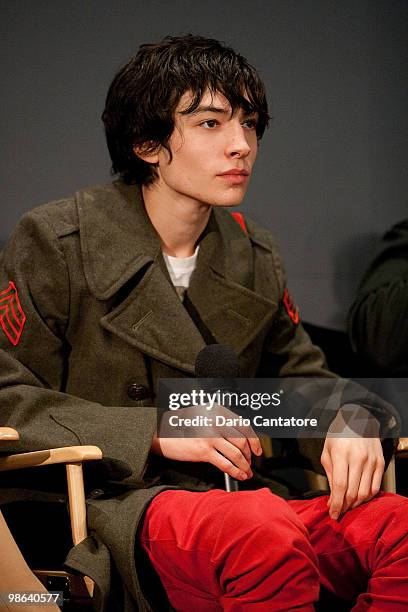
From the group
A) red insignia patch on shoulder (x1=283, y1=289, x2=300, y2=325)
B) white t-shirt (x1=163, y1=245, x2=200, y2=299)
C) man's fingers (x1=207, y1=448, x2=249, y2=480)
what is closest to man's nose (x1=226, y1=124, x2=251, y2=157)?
white t-shirt (x1=163, y1=245, x2=200, y2=299)

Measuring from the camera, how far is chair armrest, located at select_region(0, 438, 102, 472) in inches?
58.2

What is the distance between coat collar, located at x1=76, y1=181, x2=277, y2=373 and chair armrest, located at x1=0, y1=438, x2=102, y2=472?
0.34m

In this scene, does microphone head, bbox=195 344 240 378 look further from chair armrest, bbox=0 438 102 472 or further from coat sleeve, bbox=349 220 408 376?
coat sleeve, bbox=349 220 408 376

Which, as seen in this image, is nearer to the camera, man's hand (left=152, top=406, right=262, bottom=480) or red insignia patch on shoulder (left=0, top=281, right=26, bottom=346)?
man's hand (left=152, top=406, right=262, bottom=480)

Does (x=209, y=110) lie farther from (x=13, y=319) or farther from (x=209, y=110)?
(x=13, y=319)

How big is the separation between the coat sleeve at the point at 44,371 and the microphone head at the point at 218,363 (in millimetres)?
137

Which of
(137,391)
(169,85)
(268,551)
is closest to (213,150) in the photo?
(169,85)

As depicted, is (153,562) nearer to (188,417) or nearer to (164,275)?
(188,417)

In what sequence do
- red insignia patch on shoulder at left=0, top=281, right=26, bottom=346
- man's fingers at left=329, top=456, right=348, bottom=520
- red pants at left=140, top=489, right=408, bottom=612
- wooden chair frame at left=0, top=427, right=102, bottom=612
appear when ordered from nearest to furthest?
1. red pants at left=140, top=489, right=408, bottom=612
2. wooden chair frame at left=0, top=427, right=102, bottom=612
3. man's fingers at left=329, top=456, right=348, bottom=520
4. red insignia patch on shoulder at left=0, top=281, right=26, bottom=346

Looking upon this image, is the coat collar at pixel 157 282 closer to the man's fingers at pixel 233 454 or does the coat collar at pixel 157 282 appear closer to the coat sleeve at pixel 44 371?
the coat sleeve at pixel 44 371

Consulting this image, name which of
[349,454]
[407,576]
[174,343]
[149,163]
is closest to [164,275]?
[174,343]

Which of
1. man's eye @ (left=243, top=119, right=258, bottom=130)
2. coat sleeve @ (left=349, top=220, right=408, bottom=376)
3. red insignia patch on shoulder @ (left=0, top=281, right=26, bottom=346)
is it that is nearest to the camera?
red insignia patch on shoulder @ (left=0, top=281, right=26, bottom=346)

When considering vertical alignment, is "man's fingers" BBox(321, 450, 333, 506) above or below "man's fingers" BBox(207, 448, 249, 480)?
below

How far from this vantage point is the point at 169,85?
5.92 feet
